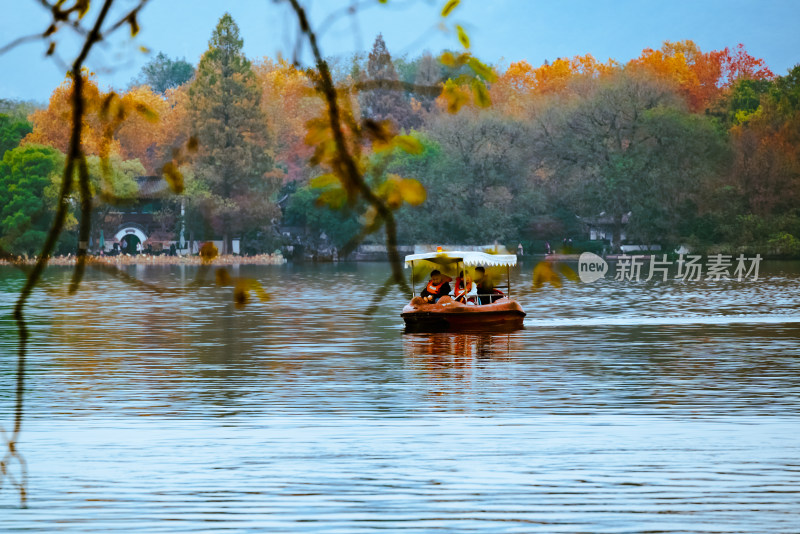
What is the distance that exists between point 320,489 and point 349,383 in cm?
818

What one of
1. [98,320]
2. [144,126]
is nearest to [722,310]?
[98,320]

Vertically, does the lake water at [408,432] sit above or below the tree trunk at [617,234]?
below

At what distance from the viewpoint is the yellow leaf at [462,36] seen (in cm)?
303

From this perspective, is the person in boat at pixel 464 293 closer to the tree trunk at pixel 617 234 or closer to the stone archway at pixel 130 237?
the tree trunk at pixel 617 234

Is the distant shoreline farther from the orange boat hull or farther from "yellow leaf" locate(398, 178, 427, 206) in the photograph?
"yellow leaf" locate(398, 178, 427, 206)

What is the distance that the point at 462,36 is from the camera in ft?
10.1

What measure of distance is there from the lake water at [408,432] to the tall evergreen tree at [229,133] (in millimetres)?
51731

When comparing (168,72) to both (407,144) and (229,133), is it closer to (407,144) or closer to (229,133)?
(229,133)

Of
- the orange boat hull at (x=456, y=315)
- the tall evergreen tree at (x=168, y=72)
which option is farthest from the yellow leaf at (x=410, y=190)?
the tall evergreen tree at (x=168, y=72)

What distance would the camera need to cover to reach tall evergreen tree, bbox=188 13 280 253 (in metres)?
80.2

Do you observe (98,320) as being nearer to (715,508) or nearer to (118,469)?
(118,469)

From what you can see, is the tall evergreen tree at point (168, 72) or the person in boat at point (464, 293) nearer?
the person in boat at point (464, 293)

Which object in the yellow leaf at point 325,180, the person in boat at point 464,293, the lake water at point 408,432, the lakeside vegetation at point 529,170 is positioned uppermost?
the lakeside vegetation at point 529,170

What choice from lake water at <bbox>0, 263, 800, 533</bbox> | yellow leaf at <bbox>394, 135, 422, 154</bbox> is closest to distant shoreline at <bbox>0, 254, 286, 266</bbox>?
lake water at <bbox>0, 263, 800, 533</bbox>
